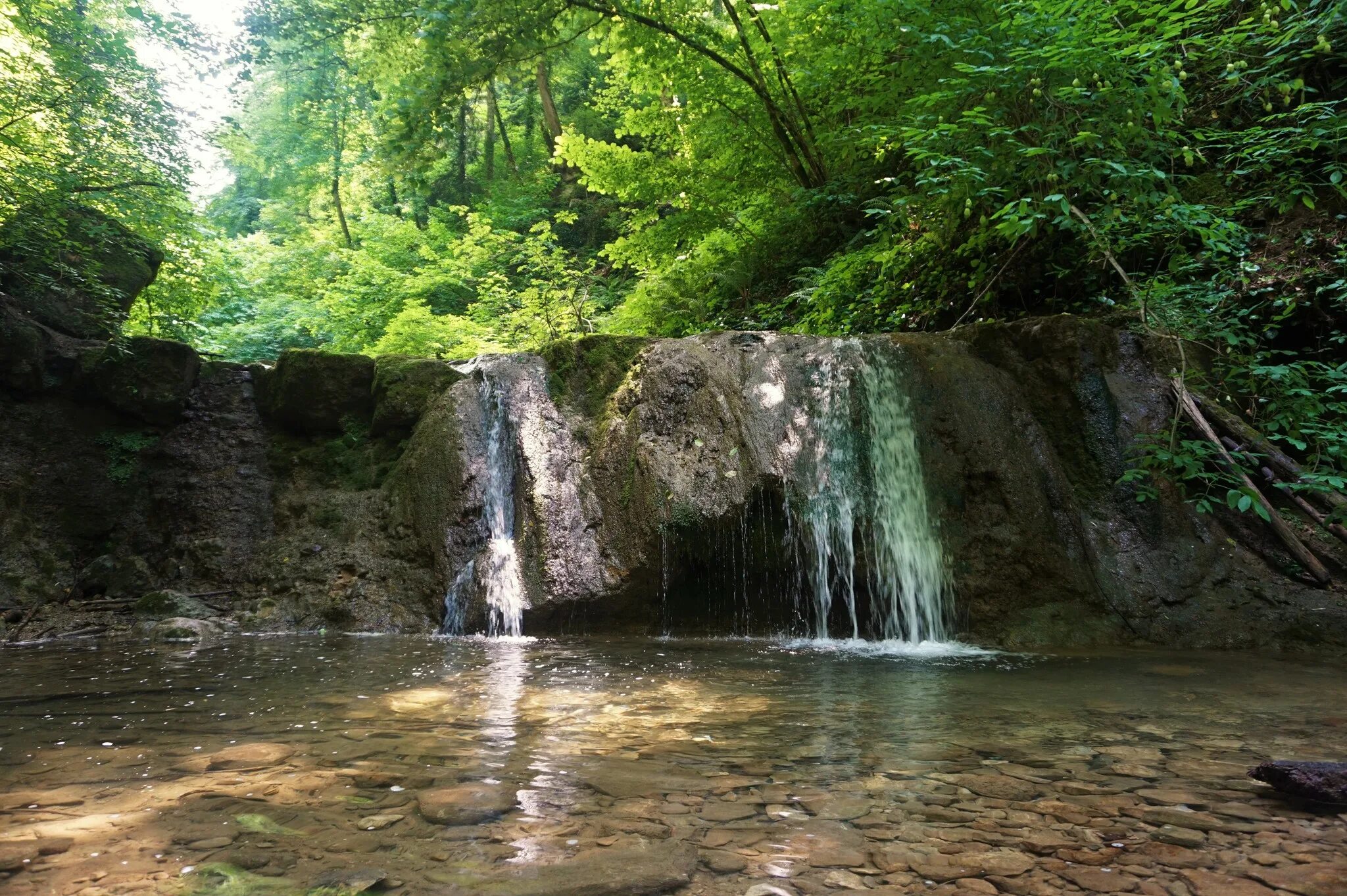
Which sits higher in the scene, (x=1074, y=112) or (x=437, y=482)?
(x=1074, y=112)

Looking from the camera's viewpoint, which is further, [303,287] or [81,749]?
[303,287]

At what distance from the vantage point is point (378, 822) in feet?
6.60

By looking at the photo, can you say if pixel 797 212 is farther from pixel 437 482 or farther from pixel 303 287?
pixel 303 287

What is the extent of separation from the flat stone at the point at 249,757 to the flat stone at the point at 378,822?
658 millimetres

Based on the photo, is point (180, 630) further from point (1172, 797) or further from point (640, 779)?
point (1172, 797)

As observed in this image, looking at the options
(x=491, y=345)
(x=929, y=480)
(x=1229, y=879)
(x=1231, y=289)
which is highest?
(x=491, y=345)

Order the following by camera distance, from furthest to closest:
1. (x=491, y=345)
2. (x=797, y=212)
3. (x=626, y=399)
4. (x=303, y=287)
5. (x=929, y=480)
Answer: (x=303, y=287)
(x=491, y=345)
(x=797, y=212)
(x=626, y=399)
(x=929, y=480)

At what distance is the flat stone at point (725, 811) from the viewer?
204 centimetres

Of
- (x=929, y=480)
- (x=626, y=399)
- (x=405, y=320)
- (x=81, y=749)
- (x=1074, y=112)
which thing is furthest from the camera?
(x=405, y=320)

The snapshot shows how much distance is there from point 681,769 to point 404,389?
615 centimetres

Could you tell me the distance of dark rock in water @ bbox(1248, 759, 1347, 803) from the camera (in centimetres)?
201

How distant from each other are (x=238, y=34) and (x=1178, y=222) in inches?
420

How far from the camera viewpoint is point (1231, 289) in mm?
5953

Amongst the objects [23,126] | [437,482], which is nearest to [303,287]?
[23,126]
